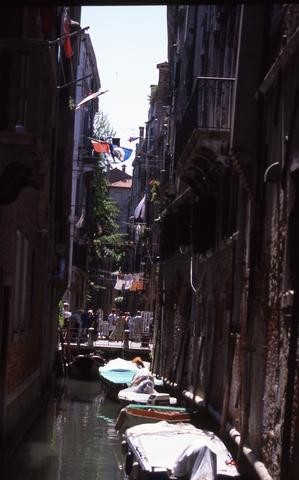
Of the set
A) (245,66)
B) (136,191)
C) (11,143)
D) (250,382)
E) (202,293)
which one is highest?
(136,191)

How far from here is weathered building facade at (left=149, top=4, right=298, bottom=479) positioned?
31.7ft

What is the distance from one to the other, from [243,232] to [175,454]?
12.5 feet

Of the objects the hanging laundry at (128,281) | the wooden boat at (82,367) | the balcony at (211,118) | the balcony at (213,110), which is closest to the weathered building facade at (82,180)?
the hanging laundry at (128,281)

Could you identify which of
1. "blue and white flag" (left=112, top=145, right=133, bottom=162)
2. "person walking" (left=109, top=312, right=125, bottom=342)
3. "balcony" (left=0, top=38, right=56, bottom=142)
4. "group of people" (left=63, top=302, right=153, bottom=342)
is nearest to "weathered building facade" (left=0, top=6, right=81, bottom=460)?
"balcony" (left=0, top=38, right=56, bottom=142)

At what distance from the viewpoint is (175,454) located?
1126 cm

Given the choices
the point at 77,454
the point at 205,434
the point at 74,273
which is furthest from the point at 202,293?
the point at 74,273

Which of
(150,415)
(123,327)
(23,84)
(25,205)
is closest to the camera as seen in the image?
(23,84)

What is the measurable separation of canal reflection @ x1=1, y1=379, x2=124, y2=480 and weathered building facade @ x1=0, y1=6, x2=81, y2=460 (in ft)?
1.47

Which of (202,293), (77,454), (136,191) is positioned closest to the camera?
(77,454)

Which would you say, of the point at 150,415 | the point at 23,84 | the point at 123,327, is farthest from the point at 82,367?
the point at 23,84

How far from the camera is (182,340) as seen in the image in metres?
21.9

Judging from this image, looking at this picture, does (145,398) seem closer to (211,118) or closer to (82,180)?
(211,118)

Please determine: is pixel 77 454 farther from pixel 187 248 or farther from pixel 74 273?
pixel 74 273

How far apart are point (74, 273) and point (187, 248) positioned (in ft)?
87.1
